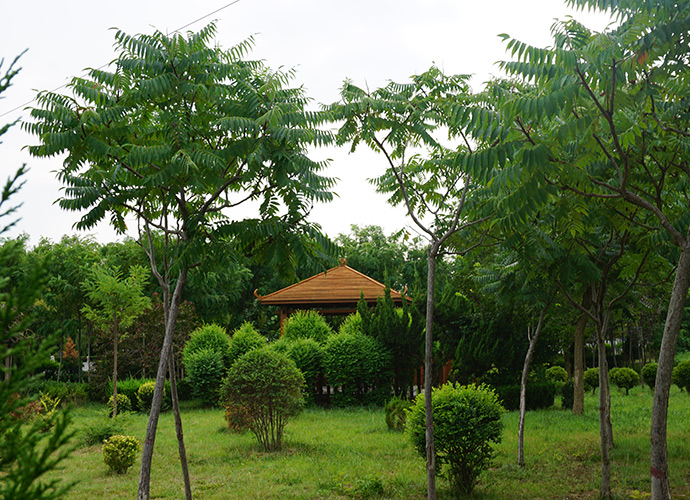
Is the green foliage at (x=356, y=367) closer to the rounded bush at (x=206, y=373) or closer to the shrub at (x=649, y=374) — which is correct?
the rounded bush at (x=206, y=373)

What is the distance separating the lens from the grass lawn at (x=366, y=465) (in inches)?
342

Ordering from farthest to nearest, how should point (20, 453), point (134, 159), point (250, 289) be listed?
point (250, 289) < point (134, 159) < point (20, 453)

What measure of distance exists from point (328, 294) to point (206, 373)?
604 centimetres

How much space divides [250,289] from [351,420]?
886 inches

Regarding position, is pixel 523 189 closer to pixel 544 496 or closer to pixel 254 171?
pixel 254 171

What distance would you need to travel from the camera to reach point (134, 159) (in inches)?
272

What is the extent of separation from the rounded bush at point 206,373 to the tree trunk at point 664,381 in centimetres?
1575

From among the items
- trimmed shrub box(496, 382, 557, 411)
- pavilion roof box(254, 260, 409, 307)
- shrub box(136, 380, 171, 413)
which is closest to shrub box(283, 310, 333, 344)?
pavilion roof box(254, 260, 409, 307)

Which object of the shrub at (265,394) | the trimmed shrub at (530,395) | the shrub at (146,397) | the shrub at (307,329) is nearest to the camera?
the shrub at (265,394)

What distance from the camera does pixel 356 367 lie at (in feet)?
61.0

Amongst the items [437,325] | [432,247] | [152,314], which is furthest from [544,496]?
[152,314]

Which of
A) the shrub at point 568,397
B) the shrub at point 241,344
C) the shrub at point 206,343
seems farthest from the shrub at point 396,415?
the shrub at point 206,343

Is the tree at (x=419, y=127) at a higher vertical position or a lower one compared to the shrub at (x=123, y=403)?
higher

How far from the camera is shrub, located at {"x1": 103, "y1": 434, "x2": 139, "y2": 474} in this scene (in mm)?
10461
